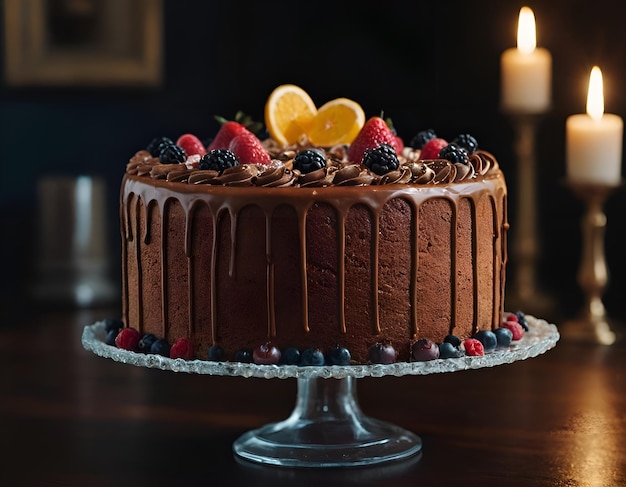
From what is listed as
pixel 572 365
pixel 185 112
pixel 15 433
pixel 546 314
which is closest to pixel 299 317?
pixel 15 433

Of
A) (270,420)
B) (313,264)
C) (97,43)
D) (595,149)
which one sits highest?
(97,43)

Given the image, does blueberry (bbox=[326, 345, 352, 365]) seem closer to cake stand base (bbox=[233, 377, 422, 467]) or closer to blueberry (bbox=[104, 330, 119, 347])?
cake stand base (bbox=[233, 377, 422, 467])

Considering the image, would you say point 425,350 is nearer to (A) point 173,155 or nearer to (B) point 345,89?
(A) point 173,155

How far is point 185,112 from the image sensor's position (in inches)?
161

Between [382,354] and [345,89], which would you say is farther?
[345,89]

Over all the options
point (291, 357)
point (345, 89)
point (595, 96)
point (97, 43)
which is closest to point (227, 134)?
point (291, 357)

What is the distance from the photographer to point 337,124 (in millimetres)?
2354

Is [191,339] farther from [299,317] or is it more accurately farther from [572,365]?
[572,365]

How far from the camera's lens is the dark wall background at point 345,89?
3.66m

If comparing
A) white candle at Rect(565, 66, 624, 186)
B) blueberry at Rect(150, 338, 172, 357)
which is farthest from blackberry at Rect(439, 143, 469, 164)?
white candle at Rect(565, 66, 624, 186)

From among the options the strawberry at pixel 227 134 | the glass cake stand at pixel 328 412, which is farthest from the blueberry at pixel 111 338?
the strawberry at pixel 227 134

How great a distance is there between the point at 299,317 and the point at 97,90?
7.57ft

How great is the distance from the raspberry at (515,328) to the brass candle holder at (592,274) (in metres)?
1.04

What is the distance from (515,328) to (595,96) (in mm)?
1023
